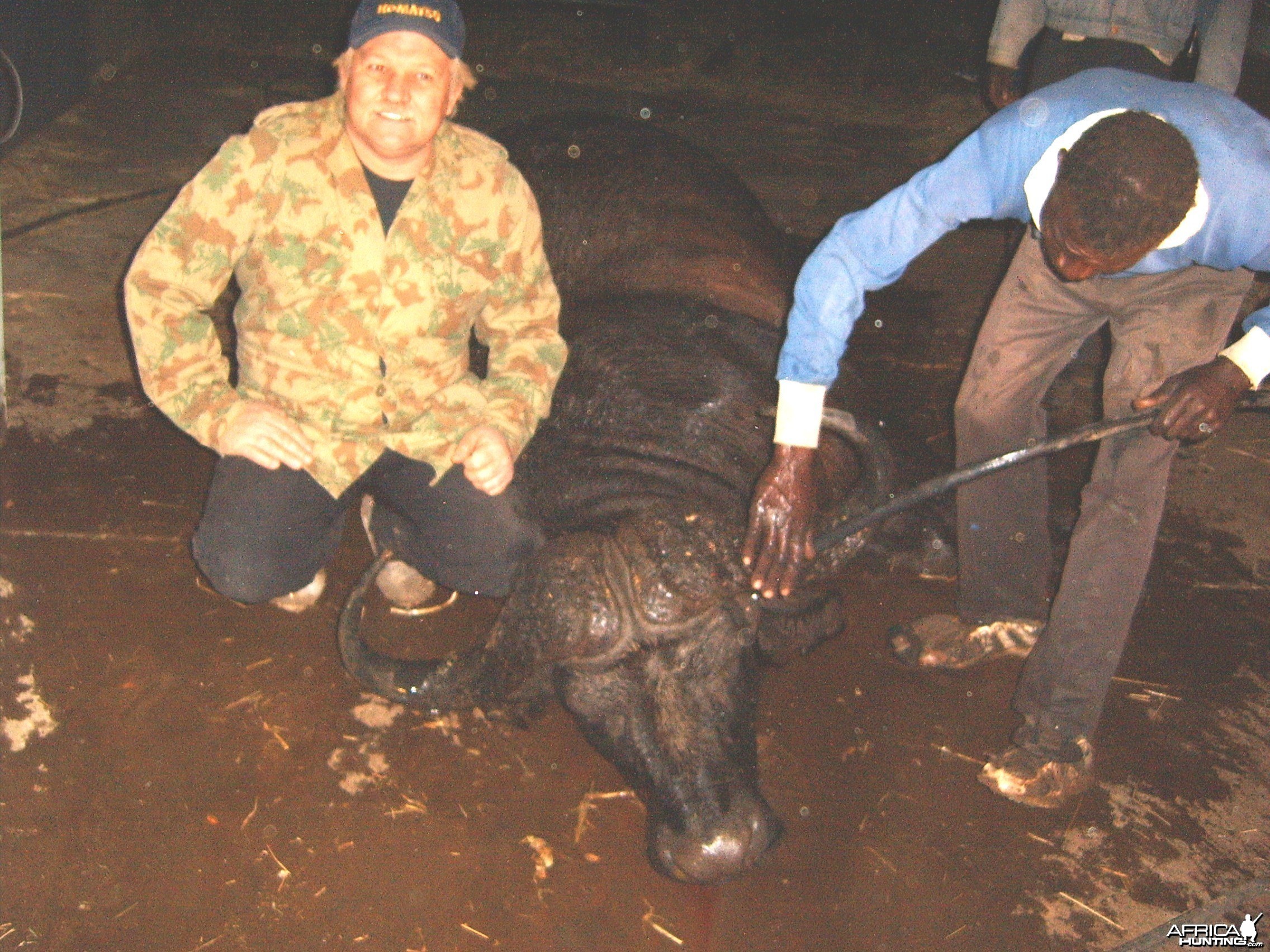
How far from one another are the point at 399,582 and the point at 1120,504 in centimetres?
242

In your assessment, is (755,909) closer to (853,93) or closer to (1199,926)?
(1199,926)

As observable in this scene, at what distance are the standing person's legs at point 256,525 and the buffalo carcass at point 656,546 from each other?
0.88ft

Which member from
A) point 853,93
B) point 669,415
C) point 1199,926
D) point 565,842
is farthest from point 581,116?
point 853,93

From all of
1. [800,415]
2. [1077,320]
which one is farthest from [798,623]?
[1077,320]

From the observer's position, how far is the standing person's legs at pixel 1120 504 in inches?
122

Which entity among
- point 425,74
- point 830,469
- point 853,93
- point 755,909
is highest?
point 425,74

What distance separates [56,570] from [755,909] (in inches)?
106

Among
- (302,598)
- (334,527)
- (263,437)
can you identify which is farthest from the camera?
(302,598)

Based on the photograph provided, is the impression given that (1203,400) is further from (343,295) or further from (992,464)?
(343,295)

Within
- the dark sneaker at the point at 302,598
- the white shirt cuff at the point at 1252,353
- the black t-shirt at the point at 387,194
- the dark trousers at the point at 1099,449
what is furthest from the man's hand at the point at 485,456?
the white shirt cuff at the point at 1252,353

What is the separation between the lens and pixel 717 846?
9.32 ft

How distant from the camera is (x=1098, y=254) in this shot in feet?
8.69

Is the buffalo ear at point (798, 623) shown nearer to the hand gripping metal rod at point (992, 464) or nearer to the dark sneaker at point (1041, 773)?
the hand gripping metal rod at point (992, 464)

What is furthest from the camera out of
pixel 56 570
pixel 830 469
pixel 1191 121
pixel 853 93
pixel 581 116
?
pixel 853 93
